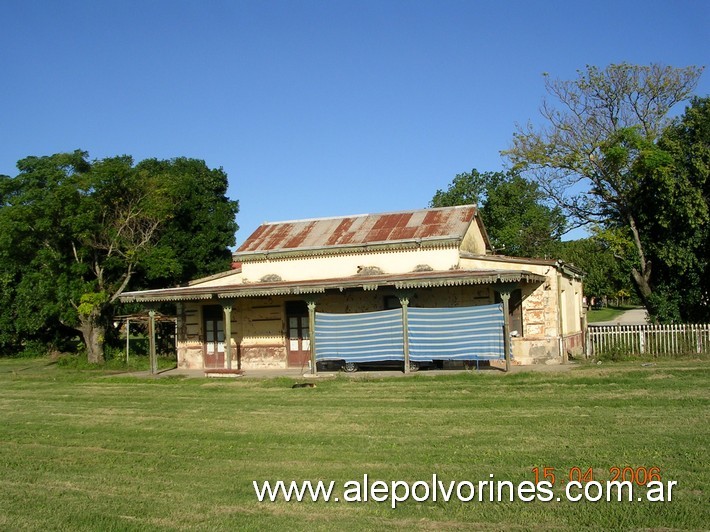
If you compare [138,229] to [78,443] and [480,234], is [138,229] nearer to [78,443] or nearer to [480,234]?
[480,234]

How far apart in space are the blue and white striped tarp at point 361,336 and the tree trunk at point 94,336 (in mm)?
12513

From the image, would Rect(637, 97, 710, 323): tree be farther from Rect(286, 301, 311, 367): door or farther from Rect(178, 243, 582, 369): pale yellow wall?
Rect(286, 301, 311, 367): door

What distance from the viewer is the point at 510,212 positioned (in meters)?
51.1

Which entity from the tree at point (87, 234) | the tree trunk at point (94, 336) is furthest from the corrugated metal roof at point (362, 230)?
the tree trunk at point (94, 336)

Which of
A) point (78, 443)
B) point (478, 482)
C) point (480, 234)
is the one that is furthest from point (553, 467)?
point (480, 234)

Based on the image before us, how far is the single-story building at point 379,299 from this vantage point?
823 inches

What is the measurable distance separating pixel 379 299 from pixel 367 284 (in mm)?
3215

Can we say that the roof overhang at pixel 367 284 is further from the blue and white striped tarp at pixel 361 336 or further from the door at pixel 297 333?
the door at pixel 297 333

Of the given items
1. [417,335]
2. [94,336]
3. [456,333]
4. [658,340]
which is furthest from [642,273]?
[94,336]

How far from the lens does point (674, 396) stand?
1400cm

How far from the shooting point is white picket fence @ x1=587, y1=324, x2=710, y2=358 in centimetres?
2177

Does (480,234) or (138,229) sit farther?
(138,229)

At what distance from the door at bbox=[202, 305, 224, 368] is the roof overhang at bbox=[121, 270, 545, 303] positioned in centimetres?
254

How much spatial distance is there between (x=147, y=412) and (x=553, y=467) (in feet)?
33.0
